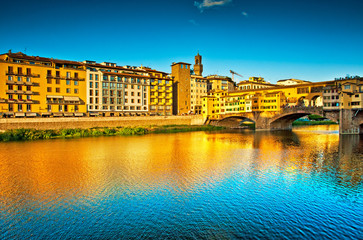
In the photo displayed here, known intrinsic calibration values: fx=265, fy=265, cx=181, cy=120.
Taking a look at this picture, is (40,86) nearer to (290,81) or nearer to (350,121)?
(350,121)

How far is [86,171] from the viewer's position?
26.2 m

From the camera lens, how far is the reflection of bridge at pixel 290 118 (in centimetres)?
5300

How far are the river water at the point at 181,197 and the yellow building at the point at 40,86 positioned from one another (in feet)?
107

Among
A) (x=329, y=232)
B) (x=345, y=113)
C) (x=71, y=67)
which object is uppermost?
(x=71, y=67)

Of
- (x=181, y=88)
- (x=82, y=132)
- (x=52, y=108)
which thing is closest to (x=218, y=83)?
(x=181, y=88)

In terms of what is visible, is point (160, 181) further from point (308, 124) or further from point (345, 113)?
point (308, 124)

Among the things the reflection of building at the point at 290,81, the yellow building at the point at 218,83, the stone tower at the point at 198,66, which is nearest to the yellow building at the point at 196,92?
the yellow building at the point at 218,83

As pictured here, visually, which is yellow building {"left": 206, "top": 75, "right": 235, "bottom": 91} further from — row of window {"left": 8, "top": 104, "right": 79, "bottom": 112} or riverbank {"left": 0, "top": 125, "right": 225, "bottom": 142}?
row of window {"left": 8, "top": 104, "right": 79, "bottom": 112}

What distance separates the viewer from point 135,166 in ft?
92.9

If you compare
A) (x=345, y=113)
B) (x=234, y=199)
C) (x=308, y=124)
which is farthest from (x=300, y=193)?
(x=308, y=124)

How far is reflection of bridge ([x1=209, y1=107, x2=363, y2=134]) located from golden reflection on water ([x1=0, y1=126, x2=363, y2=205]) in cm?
1276

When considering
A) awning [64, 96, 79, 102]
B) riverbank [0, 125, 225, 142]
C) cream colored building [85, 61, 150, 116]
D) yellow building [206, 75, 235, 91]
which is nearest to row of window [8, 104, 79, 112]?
awning [64, 96, 79, 102]

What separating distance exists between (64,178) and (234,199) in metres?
15.1

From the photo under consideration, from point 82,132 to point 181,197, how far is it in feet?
142
